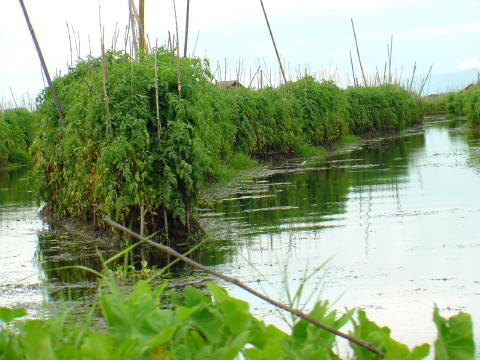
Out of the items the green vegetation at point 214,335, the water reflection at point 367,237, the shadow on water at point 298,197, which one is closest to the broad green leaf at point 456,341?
the green vegetation at point 214,335

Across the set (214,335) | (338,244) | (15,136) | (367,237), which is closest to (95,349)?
(214,335)

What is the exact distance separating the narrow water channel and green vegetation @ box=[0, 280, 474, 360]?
1.09 ft

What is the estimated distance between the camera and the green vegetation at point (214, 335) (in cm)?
181

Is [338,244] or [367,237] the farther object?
[367,237]

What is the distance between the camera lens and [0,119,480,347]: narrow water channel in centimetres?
595

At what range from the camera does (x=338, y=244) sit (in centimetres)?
834

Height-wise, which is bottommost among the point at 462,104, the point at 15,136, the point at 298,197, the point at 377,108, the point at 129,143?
the point at 298,197

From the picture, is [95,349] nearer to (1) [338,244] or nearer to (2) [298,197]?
(1) [338,244]

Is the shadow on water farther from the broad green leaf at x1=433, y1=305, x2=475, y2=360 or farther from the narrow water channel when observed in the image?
the broad green leaf at x1=433, y1=305, x2=475, y2=360

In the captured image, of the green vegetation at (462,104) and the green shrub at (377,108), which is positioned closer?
the green shrub at (377,108)

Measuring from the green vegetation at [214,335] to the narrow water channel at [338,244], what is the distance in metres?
0.33

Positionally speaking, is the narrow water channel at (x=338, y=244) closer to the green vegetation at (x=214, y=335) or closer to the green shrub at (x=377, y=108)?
the green vegetation at (x=214, y=335)

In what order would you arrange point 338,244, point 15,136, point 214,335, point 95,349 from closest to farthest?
point 95,349 < point 214,335 < point 338,244 < point 15,136

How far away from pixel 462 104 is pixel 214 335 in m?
53.0
